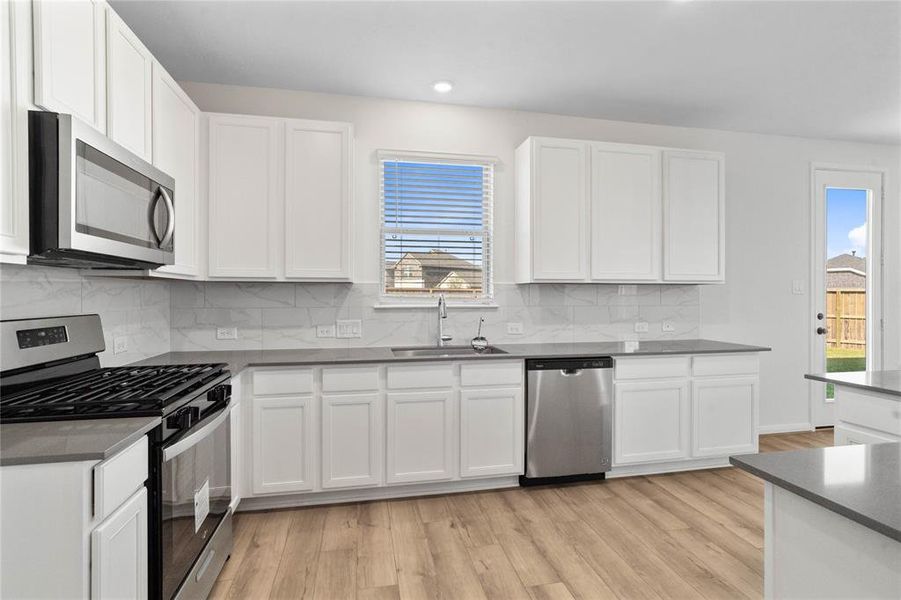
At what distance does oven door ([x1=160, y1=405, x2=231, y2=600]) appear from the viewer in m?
1.55

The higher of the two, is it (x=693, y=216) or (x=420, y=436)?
(x=693, y=216)

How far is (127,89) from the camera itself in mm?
2029

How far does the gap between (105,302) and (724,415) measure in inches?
160

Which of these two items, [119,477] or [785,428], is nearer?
[119,477]

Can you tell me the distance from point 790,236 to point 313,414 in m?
4.56

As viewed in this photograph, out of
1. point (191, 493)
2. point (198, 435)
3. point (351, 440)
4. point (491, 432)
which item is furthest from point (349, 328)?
point (191, 493)

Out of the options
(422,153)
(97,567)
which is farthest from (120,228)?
(422,153)

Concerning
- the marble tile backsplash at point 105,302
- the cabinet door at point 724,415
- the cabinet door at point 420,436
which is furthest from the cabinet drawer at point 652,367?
the marble tile backsplash at point 105,302

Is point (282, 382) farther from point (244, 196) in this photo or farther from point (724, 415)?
point (724, 415)

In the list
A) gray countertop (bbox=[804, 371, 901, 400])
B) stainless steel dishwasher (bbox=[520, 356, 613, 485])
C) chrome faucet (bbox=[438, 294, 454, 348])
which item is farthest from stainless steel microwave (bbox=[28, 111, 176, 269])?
gray countertop (bbox=[804, 371, 901, 400])

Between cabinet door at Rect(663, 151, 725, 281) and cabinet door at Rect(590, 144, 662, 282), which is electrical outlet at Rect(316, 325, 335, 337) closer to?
cabinet door at Rect(590, 144, 662, 282)

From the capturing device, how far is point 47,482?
45.6 inches

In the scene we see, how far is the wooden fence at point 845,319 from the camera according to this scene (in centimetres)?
457

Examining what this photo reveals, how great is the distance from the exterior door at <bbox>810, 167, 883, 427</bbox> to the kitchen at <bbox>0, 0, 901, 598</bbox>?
0.08m
